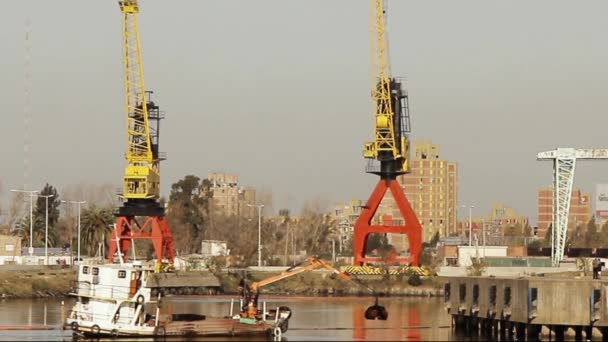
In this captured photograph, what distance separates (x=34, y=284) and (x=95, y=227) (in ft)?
108

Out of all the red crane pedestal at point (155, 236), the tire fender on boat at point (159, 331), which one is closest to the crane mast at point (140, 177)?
the red crane pedestal at point (155, 236)

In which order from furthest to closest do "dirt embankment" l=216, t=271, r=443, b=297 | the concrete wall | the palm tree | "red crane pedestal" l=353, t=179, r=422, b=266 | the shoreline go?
the palm tree → "dirt embankment" l=216, t=271, r=443, b=297 → "red crane pedestal" l=353, t=179, r=422, b=266 → the shoreline → the concrete wall

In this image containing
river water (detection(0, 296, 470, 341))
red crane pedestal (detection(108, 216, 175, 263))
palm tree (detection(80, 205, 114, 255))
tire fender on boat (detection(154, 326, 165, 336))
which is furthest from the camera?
palm tree (detection(80, 205, 114, 255))

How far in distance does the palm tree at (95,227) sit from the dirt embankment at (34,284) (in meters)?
22.9

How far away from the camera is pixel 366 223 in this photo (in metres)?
146

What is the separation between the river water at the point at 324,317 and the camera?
3159 inches

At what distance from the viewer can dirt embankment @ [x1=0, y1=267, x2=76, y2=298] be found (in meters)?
136

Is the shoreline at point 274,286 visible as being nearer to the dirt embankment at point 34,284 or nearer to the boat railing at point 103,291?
the dirt embankment at point 34,284

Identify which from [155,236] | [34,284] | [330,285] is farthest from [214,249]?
[34,284]

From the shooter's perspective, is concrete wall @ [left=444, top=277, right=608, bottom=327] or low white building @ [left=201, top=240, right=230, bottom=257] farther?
low white building @ [left=201, top=240, right=230, bottom=257]

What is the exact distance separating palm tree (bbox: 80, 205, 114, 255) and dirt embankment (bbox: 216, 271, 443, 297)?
62.6ft

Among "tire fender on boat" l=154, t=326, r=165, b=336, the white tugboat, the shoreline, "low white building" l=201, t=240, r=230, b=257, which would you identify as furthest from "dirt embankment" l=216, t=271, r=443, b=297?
"tire fender on boat" l=154, t=326, r=165, b=336

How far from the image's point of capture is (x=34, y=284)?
456 feet

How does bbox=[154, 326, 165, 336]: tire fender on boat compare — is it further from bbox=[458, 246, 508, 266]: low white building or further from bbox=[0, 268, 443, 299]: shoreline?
→ bbox=[458, 246, 508, 266]: low white building
